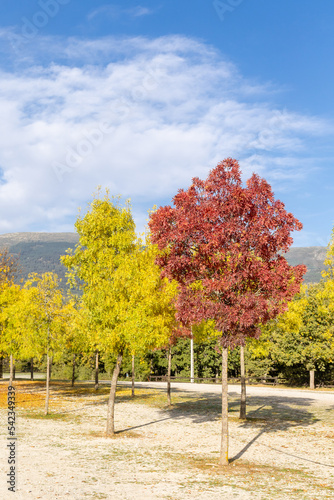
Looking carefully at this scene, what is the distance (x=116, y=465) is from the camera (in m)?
13.1

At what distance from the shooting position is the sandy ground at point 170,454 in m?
10.7

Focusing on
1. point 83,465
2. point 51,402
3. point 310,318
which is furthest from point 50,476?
point 310,318

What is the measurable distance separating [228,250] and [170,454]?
727 cm

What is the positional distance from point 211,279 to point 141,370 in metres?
46.0

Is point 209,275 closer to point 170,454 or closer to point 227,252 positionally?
point 227,252

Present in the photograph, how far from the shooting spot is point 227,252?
13.6m

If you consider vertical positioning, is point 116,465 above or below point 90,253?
below

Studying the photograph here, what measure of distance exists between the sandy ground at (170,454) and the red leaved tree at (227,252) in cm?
197

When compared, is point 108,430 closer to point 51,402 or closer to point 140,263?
point 140,263

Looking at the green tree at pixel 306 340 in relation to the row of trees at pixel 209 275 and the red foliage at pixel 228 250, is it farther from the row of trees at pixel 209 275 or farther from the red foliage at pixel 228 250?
the red foliage at pixel 228 250

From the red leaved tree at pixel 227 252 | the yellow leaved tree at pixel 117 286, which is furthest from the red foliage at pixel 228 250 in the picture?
the yellow leaved tree at pixel 117 286

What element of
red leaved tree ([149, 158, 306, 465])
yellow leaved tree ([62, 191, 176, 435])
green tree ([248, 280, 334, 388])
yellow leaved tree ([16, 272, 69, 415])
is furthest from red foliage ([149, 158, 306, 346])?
green tree ([248, 280, 334, 388])

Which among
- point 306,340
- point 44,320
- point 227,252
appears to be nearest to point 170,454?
point 227,252

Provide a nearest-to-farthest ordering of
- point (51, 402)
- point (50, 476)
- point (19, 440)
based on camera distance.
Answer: point (50, 476)
point (19, 440)
point (51, 402)
